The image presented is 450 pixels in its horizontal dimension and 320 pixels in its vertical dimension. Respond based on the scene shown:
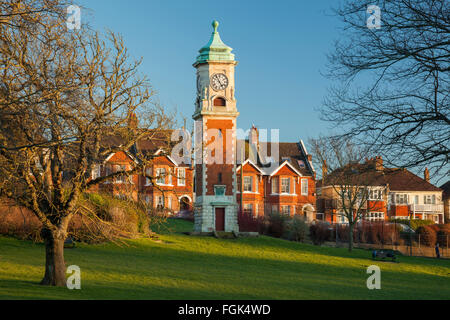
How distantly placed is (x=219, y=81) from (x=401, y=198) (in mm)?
38814

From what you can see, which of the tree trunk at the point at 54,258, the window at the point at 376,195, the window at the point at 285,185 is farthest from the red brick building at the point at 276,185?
the tree trunk at the point at 54,258

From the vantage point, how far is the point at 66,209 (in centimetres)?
2033

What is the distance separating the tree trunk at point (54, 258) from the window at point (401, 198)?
65.5 meters

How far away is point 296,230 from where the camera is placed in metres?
52.6

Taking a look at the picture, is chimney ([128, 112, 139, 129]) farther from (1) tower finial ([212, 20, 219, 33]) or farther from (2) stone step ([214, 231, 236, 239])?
(1) tower finial ([212, 20, 219, 33])

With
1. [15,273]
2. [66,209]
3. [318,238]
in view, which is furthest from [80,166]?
[318,238]

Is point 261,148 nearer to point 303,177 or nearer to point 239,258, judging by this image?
point 303,177

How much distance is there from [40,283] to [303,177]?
51255 millimetres

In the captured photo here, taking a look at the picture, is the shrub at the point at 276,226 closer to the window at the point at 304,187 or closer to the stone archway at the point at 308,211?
the stone archway at the point at 308,211

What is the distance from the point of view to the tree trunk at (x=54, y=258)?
67.6ft

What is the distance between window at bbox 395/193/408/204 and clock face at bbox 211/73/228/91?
37.1 metres

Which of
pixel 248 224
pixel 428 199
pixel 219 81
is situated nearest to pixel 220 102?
pixel 219 81

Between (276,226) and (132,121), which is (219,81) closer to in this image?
(276,226)

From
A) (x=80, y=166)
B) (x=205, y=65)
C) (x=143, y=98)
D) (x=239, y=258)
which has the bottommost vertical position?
(x=239, y=258)
